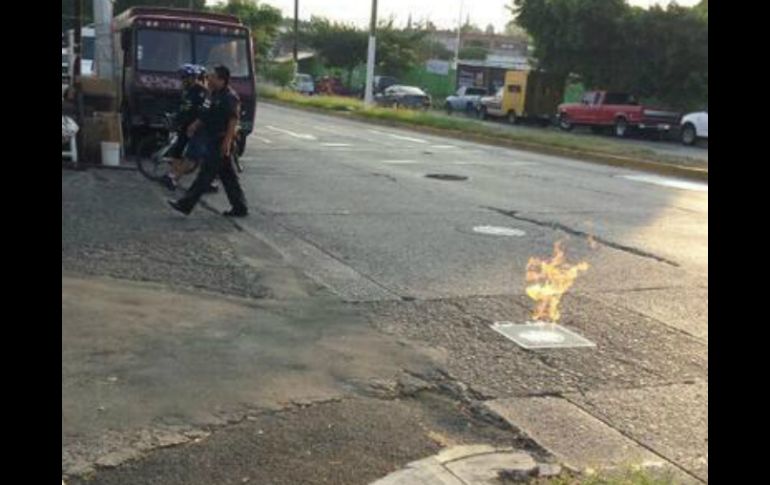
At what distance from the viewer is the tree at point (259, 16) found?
58.0 metres

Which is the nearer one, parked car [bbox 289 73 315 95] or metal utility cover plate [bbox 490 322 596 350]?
metal utility cover plate [bbox 490 322 596 350]

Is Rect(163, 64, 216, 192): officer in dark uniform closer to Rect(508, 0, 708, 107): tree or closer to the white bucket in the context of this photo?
the white bucket

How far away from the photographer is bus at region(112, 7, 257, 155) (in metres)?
15.5

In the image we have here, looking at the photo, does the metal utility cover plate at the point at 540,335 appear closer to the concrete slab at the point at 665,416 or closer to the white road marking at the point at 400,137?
the concrete slab at the point at 665,416

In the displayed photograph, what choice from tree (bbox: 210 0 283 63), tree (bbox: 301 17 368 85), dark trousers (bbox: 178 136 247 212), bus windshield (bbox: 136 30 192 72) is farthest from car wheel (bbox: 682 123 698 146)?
tree (bbox: 301 17 368 85)

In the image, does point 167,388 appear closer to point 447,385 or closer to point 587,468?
point 447,385

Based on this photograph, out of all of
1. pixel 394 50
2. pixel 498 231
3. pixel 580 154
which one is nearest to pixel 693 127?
pixel 580 154

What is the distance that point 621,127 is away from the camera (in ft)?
110

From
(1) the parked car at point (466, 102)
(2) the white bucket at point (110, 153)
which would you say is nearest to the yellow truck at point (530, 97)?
(1) the parked car at point (466, 102)

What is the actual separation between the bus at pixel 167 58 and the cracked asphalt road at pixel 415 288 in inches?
111

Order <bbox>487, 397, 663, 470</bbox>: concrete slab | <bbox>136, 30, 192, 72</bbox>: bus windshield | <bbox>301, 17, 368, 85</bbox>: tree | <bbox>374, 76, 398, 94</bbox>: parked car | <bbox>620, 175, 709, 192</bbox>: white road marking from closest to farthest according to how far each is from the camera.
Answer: <bbox>487, 397, 663, 470</bbox>: concrete slab → <bbox>620, 175, 709, 192</bbox>: white road marking → <bbox>136, 30, 192, 72</bbox>: bus windshield → <bbox>374, 76, 398, 94</bbox>: parked car → <bbox>301, 17, 368, 85</bbox>: tree

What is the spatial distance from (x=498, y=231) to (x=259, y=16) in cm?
5231

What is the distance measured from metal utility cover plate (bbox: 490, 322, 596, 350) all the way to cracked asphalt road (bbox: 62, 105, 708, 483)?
103 mm
